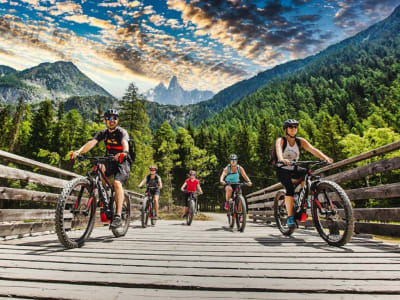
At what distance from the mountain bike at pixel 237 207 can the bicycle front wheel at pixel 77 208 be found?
150 inches

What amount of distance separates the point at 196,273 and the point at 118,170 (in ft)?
9.14

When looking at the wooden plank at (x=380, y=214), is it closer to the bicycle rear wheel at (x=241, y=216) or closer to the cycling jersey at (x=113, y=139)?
the bicycle rear wheel at (x=241, y=216)

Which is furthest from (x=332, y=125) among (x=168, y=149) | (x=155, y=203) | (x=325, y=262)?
(x=325, y=262)

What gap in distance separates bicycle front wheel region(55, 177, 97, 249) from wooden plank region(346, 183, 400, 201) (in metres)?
4.60

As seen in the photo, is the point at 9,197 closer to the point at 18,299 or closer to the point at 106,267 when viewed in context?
the point at 106,267

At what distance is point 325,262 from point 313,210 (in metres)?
1.70

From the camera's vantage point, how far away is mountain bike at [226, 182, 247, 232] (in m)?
6.75

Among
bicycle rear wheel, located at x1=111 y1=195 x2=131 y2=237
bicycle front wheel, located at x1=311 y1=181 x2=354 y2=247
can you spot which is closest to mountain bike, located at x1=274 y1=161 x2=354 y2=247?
bicycle front wheel, located at x1=311 y1=181 x2=354 y2=247

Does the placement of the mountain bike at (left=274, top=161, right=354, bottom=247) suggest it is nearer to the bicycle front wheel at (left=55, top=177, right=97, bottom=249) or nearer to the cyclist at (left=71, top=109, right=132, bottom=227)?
the cyclist at (left=71, top=109, right=132, bottom=227)

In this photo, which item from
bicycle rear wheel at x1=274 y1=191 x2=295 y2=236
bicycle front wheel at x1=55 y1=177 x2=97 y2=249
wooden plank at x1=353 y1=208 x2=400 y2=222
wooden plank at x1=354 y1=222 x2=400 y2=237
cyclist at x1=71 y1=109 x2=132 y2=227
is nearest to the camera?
bicycle front wheel at x1=55 y1=177 x2=97 y2=249

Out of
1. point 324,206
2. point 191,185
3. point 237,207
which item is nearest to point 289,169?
point 324,206

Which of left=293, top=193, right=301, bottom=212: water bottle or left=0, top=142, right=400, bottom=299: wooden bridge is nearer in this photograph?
left=0, top=142, right=400, bottom=299: wooden bridge

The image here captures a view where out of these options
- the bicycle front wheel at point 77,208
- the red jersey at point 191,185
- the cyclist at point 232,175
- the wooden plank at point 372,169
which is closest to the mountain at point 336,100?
the red jersey at point 191,185

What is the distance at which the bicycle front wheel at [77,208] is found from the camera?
3.43 meters
